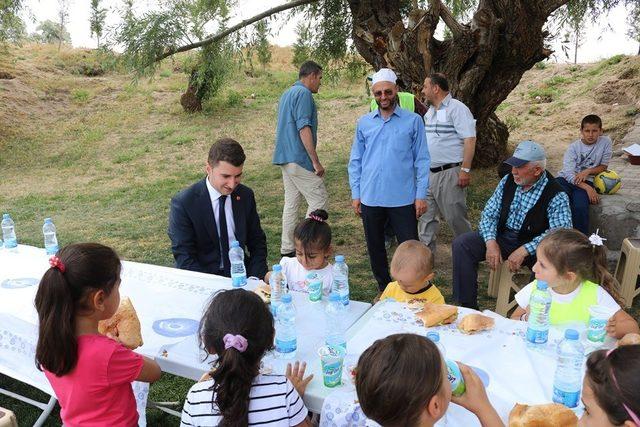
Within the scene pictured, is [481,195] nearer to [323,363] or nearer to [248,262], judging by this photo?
[248,262]

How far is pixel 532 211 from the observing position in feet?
11.9

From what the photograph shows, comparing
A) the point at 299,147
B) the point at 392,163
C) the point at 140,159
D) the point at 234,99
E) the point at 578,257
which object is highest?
the point at 234,99

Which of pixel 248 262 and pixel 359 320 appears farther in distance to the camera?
pixel 248 262

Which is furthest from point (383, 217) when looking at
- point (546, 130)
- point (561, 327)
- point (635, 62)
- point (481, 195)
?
point (635, 62)

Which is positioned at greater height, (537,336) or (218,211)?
(218,211)

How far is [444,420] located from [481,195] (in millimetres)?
5776

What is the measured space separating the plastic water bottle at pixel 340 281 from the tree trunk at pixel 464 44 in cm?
428

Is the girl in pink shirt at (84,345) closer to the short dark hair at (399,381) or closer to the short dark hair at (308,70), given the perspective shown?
the short dark hair at (399,381)

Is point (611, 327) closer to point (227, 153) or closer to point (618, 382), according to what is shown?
point (618, 382)

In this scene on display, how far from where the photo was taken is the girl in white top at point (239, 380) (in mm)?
1708

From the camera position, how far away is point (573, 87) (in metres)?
11.5

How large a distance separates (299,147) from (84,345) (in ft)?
11.4

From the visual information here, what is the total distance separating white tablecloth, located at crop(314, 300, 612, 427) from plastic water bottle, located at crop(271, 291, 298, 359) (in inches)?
5.6

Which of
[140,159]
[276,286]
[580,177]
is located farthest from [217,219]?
[140,159]
